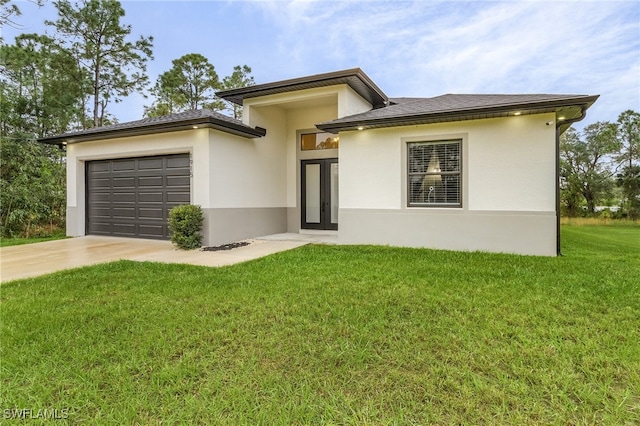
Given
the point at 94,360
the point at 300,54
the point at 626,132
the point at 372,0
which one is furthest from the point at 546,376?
the point at 626,132

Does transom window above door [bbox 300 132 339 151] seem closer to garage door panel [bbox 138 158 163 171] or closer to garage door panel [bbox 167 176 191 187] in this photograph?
garage door panel [bbox 167 176 191 187]

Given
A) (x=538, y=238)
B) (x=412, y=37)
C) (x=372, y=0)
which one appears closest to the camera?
(x=538, y=238)

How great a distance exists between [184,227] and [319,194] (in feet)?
15.7

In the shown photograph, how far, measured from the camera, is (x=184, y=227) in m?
7.96

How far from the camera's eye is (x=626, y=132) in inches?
831

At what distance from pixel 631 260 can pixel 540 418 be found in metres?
6.48

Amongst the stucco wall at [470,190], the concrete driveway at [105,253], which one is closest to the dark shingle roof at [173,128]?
the stucco wall at [470,190]

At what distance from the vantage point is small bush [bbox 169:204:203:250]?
7.96 m

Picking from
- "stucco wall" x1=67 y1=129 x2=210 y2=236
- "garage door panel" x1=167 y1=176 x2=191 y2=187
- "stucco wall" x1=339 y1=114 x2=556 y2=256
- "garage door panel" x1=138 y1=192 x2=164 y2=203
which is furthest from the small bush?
"stucco wall" x1=339 y1=114 x2=556 y2=256

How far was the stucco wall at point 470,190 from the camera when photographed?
22.4ft

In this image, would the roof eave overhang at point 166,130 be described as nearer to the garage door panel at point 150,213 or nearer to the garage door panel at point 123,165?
the garage door panel at point 123,165

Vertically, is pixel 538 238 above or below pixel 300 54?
below

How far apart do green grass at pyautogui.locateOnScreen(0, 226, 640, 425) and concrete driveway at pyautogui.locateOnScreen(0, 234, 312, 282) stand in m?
1.30

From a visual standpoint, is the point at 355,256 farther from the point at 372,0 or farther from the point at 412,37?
the point at 412,37
